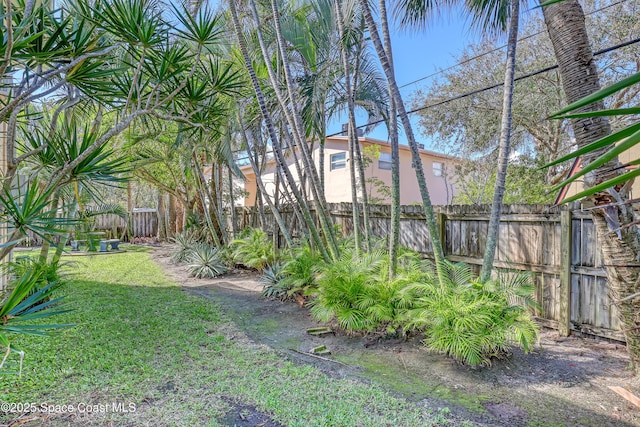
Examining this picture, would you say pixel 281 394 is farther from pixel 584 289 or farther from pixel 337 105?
pixel 337 105

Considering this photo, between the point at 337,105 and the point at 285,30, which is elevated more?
Answer: the point at 285,30

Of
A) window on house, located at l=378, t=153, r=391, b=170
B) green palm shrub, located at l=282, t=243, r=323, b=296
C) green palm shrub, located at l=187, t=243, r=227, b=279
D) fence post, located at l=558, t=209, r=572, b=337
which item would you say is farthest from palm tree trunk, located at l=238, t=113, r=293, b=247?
window on house, located at l=378, t=153, r=391, b=170

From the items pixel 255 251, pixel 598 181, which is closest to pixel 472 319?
pixel 598 181

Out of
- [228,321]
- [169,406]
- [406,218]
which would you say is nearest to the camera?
[169,406]

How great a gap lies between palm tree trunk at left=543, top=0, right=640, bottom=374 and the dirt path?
0.52 metres

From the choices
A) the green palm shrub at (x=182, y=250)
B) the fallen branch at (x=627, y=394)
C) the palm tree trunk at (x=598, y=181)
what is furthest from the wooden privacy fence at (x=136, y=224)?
the fallen branch at (x=627, y=394)

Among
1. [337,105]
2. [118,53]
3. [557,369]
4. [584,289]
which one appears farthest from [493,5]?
[118,53]

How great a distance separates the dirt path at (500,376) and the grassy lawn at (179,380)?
302 mm

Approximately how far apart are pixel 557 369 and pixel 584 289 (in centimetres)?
118

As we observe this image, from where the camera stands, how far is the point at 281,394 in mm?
2955

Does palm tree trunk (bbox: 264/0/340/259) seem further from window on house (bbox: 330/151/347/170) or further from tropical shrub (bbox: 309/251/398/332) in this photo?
window on house (bbox: 330/151/347/170)

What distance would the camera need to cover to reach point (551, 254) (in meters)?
4.44

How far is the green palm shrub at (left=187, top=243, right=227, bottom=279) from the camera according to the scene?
852cm

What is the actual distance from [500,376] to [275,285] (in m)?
3.98
